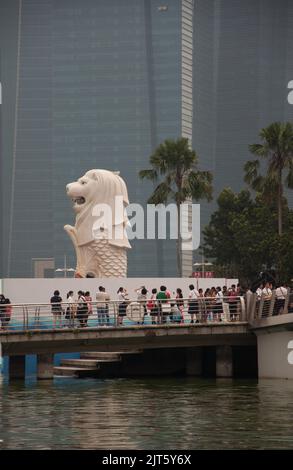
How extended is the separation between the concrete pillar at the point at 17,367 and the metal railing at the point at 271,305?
823 cm

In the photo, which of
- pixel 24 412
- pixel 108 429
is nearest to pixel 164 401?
pixel 24 412

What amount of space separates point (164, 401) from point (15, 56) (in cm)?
16467

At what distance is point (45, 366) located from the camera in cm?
3994

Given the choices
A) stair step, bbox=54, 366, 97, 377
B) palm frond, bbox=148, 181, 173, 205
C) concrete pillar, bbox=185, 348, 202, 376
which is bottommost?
stair step, bbox=54, 366, 97, 377

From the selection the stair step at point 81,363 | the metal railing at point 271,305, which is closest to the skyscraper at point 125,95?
the stair step at point 81,363

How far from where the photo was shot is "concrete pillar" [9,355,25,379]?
40747mm

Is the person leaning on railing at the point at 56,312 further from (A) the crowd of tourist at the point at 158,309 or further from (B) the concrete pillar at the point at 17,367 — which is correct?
(B) the concrete pillar at the point at 17,367

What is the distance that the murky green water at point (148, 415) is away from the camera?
73.9 ft

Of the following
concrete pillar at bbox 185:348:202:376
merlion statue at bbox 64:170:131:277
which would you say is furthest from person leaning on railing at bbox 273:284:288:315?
merlion statue at bbox 64:170:131:277

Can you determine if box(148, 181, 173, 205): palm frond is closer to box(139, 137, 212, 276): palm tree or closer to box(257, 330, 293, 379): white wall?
box(139, 137, 212, 276): palm tree

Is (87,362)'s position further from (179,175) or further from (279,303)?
(179,175)

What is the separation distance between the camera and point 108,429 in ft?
80.7

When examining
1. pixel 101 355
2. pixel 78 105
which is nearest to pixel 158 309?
pixel 101 355
